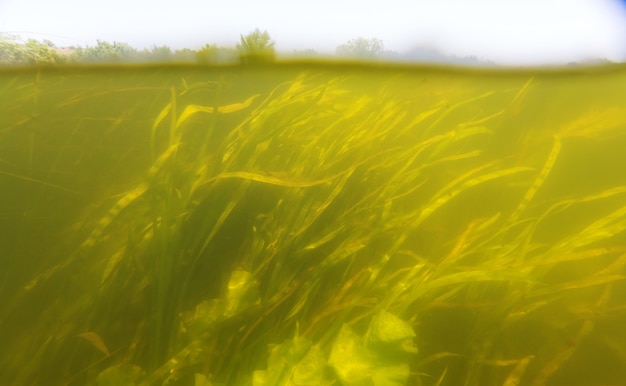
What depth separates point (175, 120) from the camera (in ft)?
5.13

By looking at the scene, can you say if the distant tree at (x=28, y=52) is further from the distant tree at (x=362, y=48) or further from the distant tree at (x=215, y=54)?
the distant tree at (x=362, y=48)

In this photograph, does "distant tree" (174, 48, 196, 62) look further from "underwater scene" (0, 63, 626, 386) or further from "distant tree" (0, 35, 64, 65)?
"distant tree" (0, 35, 64, 65)

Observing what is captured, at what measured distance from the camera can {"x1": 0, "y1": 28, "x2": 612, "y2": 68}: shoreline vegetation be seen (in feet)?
4.72

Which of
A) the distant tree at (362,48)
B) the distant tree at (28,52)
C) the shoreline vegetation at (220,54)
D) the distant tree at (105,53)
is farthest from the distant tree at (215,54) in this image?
the distant tree at (28,52)

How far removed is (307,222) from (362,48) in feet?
2.53

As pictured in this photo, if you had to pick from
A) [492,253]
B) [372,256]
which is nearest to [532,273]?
[492,253]

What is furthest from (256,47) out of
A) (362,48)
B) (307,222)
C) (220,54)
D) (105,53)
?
(307,222)

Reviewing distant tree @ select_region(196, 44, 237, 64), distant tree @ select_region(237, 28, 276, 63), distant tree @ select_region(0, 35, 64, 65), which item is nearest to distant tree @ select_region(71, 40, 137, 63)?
distant tree @ select_region(0, 35, 64, 65)

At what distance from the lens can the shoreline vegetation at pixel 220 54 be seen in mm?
1439

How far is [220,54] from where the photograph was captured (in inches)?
58.1

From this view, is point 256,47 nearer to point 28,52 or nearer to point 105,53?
point 105,53

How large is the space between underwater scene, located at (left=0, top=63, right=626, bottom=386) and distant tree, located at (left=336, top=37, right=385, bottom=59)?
128 mm

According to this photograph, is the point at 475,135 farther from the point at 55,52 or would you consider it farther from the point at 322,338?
the point at 55,52

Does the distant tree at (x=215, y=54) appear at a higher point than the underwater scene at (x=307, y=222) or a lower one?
higher
